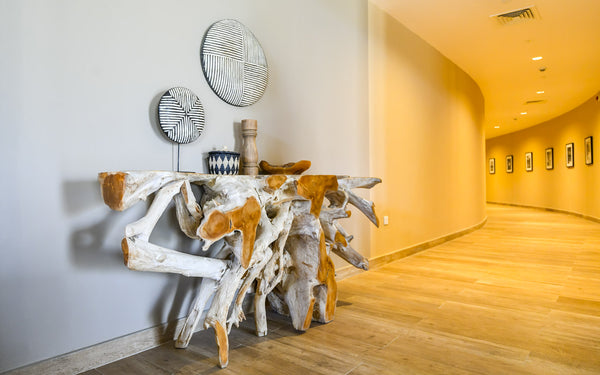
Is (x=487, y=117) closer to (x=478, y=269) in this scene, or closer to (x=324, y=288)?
(x=478, y=269)

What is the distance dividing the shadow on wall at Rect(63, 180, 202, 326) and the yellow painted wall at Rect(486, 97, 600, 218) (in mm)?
8560

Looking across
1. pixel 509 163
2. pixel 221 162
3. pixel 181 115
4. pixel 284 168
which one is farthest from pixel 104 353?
pixel 509 163

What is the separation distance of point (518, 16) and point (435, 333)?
12.2 ft

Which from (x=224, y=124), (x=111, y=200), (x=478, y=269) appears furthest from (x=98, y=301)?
(x=478, y=269)

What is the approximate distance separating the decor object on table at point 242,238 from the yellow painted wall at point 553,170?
789 centimetres

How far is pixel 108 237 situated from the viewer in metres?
1.83

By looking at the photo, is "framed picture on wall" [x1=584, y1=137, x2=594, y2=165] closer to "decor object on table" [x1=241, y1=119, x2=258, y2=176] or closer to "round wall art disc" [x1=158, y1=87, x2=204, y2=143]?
"decor object on table" [x1=241, y1=119, x2=258, y2=176]

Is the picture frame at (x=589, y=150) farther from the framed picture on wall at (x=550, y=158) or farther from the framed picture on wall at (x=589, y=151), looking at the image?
the framed picture on wall at (x=550, y=158)

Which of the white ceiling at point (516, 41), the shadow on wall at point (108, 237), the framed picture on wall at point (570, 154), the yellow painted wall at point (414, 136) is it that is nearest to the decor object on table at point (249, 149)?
the shadow on wall at point (108, 237)

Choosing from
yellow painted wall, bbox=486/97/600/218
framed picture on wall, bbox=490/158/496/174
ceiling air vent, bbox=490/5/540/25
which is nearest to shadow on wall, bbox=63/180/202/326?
ceiling air vent, bbox=490/5/540/25

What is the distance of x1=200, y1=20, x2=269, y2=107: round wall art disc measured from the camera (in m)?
2.30

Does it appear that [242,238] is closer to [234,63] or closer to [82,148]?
[82,148]

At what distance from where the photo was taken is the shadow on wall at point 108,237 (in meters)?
1.72

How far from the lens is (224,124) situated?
7.88ft
